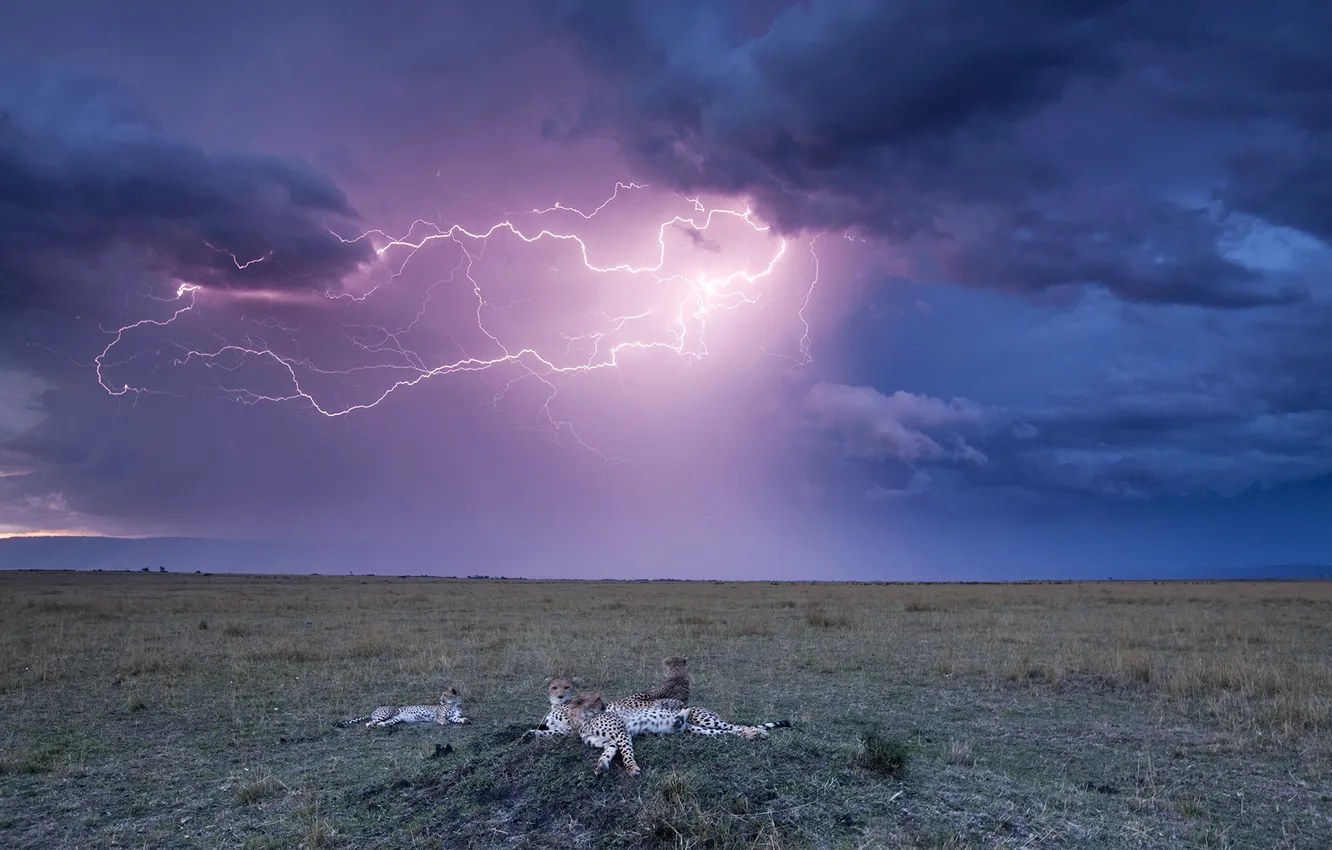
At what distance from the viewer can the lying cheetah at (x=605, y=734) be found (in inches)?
292

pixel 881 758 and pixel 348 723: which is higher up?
pixel 881 758

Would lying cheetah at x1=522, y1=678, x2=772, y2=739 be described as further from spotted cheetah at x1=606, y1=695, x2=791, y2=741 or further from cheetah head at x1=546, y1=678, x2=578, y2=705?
cheetah head at x1=546, y1=678, x2=578, y2=705

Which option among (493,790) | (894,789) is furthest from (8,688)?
(894,789)

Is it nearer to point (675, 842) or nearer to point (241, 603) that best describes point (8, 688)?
point (675, 842)

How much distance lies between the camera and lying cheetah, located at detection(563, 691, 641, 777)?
7.43 m

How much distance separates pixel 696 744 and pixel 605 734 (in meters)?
0.86

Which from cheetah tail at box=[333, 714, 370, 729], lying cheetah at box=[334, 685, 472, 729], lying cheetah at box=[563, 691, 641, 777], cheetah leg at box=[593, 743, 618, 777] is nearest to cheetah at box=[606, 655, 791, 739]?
lying cheetah at box=[563, 691, 641, 777]

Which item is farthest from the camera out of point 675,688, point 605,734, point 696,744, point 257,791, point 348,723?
point 348,723

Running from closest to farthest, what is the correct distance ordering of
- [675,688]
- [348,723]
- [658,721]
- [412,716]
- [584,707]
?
1. [658,721]
2. [584,707]
3. [675,688]
4. [348,723]
5. [412,716]

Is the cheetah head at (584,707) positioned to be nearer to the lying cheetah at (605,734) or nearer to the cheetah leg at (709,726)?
the lying cheetah at (605,734)

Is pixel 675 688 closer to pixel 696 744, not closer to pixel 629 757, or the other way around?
pixel 696 744

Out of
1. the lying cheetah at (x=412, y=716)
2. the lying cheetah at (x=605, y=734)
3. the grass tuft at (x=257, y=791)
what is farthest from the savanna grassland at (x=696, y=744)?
the lying cheetah at (x=412, y=716)

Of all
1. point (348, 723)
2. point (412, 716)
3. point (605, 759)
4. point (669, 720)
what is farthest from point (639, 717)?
point (348, 723)

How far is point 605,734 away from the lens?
26.0ft
